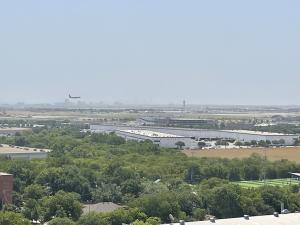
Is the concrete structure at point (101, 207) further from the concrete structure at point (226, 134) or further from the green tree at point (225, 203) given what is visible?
the concrete structure at point (226, 134)

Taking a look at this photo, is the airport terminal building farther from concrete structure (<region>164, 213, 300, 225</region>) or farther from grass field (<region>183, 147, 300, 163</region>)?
concrete structure (<region>164, 213, 300, 225</region>)

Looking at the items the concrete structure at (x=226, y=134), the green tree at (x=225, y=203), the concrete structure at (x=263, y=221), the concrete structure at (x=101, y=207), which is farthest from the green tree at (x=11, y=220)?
the concrete structure at (x=226, y=134)

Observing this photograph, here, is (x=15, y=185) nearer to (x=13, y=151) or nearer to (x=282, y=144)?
(x=13, y=151)

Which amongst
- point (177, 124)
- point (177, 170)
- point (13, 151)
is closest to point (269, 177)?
point (177, 170)

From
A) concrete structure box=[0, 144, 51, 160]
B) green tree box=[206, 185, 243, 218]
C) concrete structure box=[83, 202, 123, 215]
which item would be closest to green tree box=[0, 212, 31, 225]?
concrete structure box=[83, 202, 123, 215]

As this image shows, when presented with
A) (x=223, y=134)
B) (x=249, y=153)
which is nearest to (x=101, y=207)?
(x=249, y=153)

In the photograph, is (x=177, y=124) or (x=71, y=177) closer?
(x=71, y=177)
